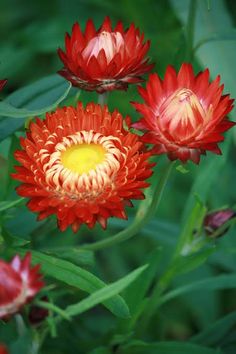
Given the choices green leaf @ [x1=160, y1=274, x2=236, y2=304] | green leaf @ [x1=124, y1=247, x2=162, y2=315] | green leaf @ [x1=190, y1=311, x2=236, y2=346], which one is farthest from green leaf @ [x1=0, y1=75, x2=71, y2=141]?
green leaf @ [x1=190, y1=311, x2=236, y2=346]

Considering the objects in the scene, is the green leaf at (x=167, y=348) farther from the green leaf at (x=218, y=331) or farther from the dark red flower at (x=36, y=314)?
the dark red flower at (x=36, y=314)

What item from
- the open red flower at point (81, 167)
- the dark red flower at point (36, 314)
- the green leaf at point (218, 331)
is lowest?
the green leaf at point (218, 331)

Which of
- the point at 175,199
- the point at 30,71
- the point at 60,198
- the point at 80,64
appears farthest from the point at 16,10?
the point at 60,198

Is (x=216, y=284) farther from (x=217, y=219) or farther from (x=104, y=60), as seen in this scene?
(x=104, y=60)

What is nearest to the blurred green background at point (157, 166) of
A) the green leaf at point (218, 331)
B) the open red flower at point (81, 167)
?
the green leaf at point (218, 331)

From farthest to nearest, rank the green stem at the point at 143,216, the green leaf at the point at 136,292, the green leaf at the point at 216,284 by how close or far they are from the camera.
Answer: the green leaf at the point at 216,284 → the green leaf at the point at 136,292 → the green stem at the point at 143,216

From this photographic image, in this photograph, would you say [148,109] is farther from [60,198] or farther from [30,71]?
[30,71]
